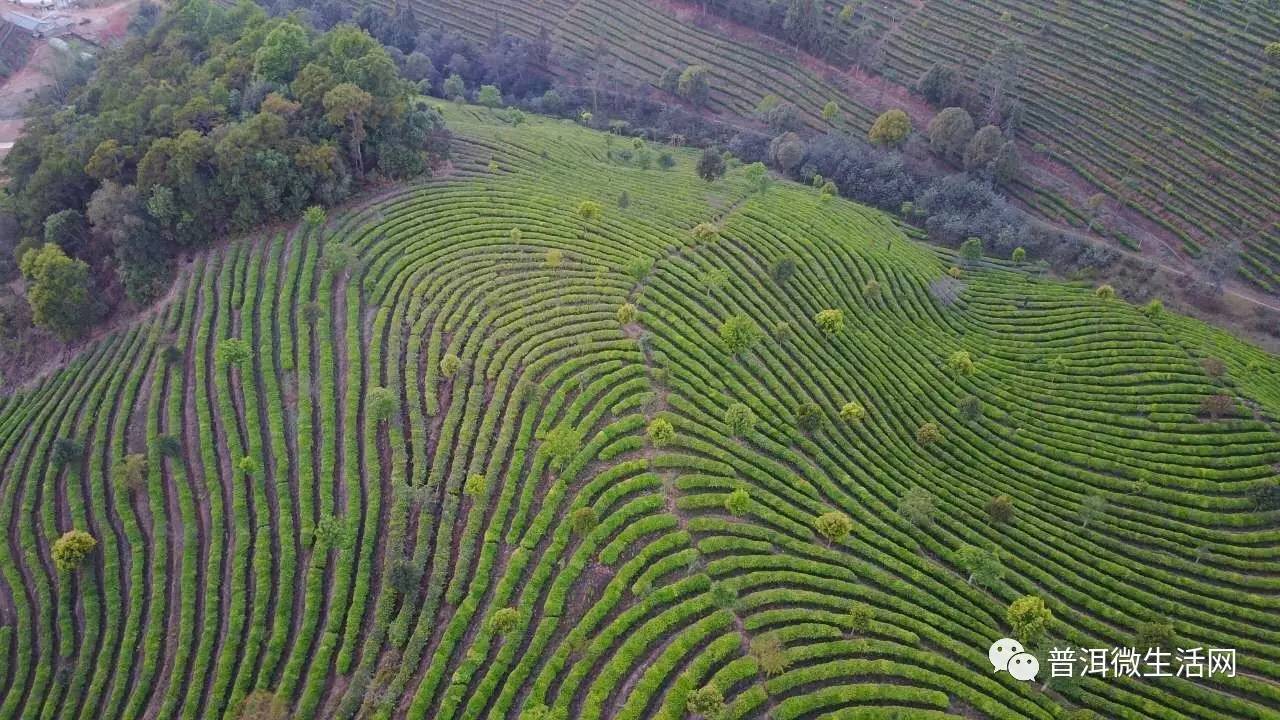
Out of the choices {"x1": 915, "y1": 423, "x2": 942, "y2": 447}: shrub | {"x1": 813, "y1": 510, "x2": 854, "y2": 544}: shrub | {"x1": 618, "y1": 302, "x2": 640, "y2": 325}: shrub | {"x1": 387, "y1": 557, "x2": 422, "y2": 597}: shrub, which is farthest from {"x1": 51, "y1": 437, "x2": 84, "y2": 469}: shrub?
{"x1": 915, "y1": 423, "x2": 942, "y2": 447}: shrub

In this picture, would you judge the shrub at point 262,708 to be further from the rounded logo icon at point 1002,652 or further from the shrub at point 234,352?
the rounded logo icon at point 1002,652

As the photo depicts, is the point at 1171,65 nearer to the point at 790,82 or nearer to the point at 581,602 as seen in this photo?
the point at 790,82

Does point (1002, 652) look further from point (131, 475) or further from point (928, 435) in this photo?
point (131, 475)

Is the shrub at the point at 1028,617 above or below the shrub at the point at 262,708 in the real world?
above

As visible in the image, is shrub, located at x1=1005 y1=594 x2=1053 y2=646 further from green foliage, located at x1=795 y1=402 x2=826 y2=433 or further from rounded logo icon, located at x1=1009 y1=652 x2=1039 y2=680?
green foliage, located at x1=795 y1=402 x2=826 y2=433

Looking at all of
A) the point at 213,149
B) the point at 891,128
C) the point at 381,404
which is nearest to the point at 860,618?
the point at 381,404

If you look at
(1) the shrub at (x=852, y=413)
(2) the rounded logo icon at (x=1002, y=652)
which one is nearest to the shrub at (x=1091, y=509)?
(2) the rounded logo icon at (x=1002, y=652)
